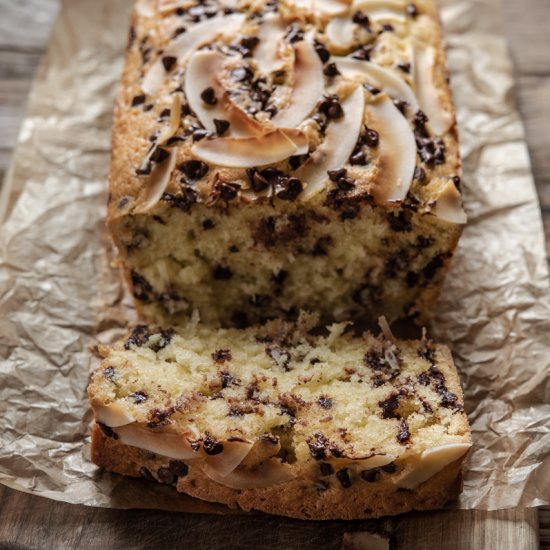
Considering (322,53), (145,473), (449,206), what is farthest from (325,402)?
(322,53)

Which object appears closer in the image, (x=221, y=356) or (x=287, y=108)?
(x=221, y=356)

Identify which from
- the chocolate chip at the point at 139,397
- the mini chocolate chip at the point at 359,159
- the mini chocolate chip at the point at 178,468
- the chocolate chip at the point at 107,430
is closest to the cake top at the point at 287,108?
the mini chocolate chip at the point at 359,159

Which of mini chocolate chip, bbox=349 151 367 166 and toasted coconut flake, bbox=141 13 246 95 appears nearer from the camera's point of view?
mini chocolate chip, bbox=349 151 367 166

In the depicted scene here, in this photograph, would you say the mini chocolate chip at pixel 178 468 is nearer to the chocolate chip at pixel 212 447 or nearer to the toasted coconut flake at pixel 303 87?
the chocolate chip at pixel 212 447

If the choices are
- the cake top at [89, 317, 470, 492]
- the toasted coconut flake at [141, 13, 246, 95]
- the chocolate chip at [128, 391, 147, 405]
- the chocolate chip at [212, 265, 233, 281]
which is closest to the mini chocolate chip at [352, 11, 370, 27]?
the toasted coconut flake at [141, 13, 246, 95]

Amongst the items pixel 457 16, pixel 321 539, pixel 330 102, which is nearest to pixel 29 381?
pixel 321 539

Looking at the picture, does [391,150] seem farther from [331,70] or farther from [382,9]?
[382,9]

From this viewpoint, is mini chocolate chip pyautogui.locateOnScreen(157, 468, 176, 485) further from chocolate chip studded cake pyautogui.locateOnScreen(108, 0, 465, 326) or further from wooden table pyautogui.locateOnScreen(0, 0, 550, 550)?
chocolate chip studded cake pyautogui.locateOnScreen(108, 0, 465, 326)
